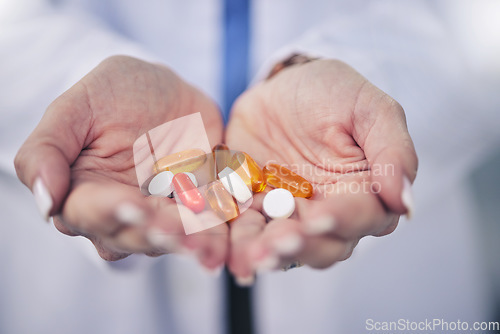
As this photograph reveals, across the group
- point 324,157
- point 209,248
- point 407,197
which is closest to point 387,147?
point 407,197

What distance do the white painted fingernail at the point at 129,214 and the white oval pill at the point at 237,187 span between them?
416 millimetres

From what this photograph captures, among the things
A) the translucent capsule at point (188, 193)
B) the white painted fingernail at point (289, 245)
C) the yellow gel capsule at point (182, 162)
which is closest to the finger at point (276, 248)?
the white painted fingernail at point (289, 245)

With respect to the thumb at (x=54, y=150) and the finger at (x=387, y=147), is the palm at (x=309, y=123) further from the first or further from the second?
the thumb at (x=54, y=150)

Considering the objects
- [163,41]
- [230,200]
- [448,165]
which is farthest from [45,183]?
[448,165]

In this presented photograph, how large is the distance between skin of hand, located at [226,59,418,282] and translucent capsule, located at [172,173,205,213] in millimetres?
151

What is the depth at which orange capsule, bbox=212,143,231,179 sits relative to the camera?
1.18 metres

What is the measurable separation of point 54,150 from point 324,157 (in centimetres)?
82

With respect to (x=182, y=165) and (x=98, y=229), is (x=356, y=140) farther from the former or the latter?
(x=98, y=229)

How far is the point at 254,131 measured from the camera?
1.46 metres

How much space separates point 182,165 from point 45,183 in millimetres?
509

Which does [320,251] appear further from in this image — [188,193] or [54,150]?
[54,150]

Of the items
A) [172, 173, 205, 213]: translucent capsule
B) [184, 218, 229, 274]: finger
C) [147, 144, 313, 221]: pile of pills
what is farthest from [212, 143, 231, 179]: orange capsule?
[184, 218, 229, 274]: finger

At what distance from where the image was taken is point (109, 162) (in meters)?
1.04

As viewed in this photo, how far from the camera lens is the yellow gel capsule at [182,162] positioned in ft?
3.94
